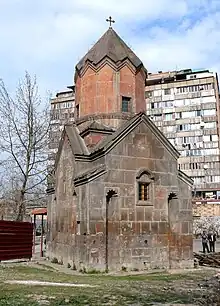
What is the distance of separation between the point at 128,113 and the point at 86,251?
733cm

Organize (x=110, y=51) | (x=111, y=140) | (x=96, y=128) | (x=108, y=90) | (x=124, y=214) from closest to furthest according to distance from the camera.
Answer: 1. (x=124, y=214)
2. (x=111, y=140)
3. (x=96, y=128)
4. (x=108, y=90)
5. (x=110, y=51)

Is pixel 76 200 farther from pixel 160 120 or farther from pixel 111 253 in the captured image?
pixel 160 120

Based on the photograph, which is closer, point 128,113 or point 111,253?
point 111,253

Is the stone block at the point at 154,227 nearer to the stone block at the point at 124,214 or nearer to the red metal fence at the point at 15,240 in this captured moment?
the stone block at the point at 124,214

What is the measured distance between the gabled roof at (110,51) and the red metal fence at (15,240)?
29.1 ft

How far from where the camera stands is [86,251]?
15.1 meters

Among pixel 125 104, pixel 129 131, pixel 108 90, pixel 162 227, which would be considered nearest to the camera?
pixel 129 131

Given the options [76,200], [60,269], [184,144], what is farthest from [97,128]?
[184,144]

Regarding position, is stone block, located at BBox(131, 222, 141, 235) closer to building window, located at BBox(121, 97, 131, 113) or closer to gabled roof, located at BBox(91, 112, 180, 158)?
gabled roof, located at BBox(91, 112, 180, 158)

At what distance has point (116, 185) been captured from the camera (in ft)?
52.8

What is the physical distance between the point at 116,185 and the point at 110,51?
A: 297 inches

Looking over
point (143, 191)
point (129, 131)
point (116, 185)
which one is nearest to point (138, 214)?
point (143, 191)

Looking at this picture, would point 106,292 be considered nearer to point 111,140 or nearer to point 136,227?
point 136,227

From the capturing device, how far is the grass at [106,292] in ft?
28.5
